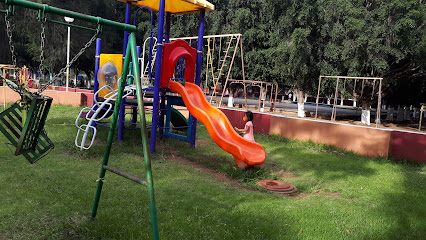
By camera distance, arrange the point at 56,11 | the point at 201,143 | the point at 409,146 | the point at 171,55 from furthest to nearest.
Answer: the point at 201,143
the point at 409,146
the point at 171,55
the point at 56,11

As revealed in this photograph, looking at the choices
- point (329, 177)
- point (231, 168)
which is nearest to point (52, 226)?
point (231, 168)

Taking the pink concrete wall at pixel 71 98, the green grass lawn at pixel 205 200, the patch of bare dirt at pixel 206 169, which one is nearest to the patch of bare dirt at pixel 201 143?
the patch of bare dirt at pixel 206 169

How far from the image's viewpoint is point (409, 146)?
843 centimetres

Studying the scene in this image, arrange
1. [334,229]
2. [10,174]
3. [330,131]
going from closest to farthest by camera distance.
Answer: [334,229] → [10,174] → [330,131]

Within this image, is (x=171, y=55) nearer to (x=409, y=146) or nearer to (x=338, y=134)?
(x=338, y=134)

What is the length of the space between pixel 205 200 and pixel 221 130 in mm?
2942

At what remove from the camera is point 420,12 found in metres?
16.6

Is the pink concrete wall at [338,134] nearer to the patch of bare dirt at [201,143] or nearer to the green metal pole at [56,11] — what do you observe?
the patch of bare dirt at [201,143]

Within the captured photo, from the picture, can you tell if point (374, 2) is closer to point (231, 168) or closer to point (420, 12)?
point (420, 12)

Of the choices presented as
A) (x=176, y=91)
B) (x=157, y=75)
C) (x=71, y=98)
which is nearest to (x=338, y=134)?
(x=176, y=91)

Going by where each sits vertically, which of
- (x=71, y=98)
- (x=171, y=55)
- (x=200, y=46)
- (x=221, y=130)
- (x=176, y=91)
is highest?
(x=200, y=46)

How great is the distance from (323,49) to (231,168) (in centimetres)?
1657

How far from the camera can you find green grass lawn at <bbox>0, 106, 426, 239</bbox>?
12.0 feet

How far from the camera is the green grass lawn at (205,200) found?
12.0 ft
